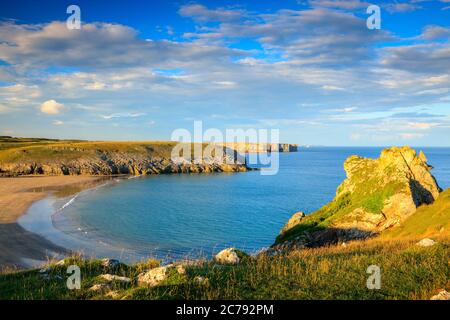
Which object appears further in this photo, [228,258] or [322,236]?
[322,236]

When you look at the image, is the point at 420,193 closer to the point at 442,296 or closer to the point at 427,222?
the point at 427,222

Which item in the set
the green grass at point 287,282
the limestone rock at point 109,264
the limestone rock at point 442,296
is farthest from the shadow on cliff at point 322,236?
the limestone rock at point 442,296

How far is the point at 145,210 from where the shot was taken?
242 feet

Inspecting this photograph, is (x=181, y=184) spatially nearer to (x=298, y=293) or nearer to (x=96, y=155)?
(x=96, y=155)

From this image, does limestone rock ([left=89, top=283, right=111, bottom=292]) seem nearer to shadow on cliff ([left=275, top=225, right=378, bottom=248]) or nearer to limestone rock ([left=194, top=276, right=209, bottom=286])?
limestone rock ([left=194, top=276, right=209, bottom=286])

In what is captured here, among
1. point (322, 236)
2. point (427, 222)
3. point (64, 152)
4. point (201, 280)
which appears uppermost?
point (64, 152)

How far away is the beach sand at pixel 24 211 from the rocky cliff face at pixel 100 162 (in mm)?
13931

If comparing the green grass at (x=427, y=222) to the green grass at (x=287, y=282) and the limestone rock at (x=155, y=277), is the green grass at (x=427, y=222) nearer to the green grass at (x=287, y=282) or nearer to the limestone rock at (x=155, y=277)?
the green grass at (x=287, y=282)

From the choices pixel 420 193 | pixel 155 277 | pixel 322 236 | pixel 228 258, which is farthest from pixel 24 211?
pixel 155 277

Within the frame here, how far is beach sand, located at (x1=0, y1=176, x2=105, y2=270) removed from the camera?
134 ft

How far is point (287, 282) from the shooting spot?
38.3 feet

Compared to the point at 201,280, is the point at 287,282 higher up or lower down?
lower down

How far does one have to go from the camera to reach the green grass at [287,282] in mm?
10578

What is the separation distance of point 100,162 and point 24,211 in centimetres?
8572
